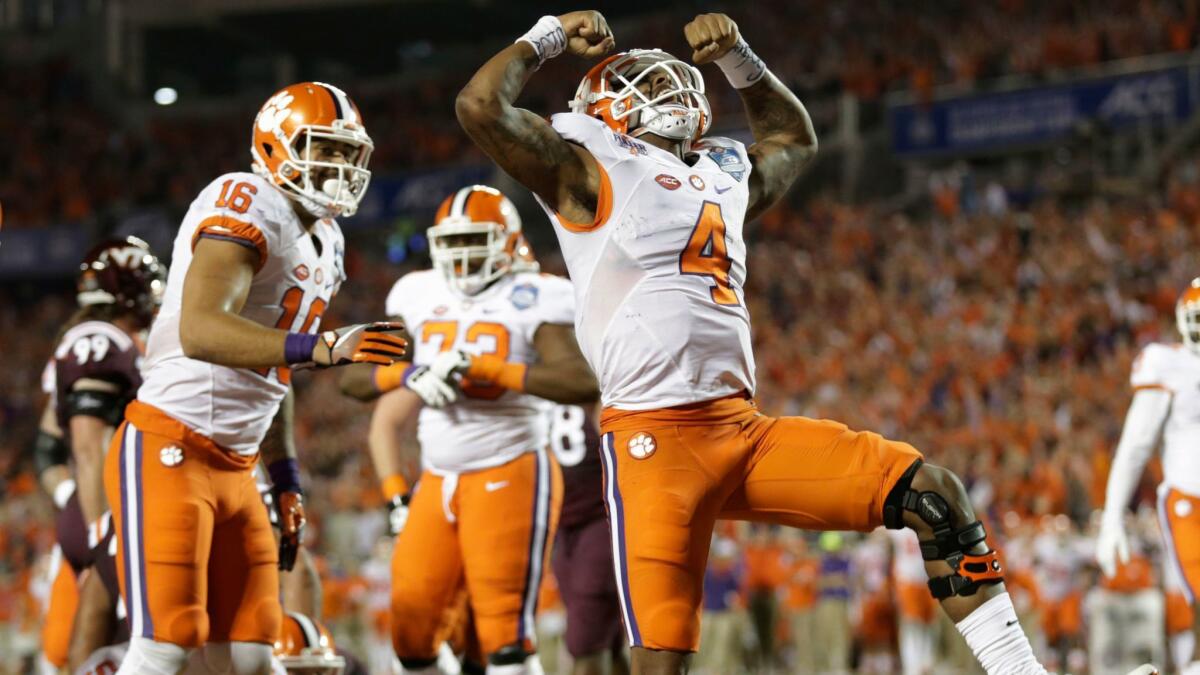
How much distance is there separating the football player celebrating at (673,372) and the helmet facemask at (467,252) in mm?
1731

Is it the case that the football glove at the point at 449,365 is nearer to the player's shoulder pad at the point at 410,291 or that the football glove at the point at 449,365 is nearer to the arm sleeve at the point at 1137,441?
the player's shoulder pad at the point at 410,291

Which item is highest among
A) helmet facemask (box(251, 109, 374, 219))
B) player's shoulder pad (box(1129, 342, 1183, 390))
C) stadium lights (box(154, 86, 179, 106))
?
stadium lights (box(154, 86, 179, 106))

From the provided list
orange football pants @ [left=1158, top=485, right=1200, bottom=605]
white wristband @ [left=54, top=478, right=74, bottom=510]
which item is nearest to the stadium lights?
white wristband @ [left=54, top=478, right=74, bottom=510]

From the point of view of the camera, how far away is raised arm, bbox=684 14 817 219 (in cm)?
446

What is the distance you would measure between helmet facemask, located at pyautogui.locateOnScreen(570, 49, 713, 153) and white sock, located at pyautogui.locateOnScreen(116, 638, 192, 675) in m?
1.96

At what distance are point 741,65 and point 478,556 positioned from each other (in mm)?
2077

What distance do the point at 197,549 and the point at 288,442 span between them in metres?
0.84

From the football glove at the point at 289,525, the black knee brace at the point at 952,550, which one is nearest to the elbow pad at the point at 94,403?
the football glove at the point at 289,525

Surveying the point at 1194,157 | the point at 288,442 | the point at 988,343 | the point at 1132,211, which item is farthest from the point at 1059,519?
the point at 288,442

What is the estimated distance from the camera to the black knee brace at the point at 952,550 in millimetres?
3818

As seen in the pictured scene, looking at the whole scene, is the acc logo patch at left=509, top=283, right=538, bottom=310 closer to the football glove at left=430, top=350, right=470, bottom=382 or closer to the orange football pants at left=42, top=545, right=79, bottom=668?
the football glove at left=430, top=350, right=470, bottom=382

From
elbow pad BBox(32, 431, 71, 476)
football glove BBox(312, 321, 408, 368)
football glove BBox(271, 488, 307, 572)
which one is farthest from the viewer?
elbow pad BBox(32, 431, 71, 476)

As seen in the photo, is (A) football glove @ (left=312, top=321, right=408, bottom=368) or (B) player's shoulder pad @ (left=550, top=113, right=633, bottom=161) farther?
(B) player's shoulder pad @ (left=550, top=113, right=633, bottom=161)

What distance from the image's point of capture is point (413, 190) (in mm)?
24281
